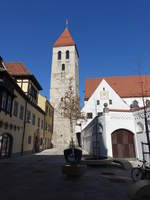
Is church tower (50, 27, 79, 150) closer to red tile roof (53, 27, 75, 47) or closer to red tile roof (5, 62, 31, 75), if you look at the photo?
red tile roof (53, 27, 75, 47)

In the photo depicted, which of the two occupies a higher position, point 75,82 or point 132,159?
point 75,82

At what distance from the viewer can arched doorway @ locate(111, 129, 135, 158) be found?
14.5 meters

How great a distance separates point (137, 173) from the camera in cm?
737

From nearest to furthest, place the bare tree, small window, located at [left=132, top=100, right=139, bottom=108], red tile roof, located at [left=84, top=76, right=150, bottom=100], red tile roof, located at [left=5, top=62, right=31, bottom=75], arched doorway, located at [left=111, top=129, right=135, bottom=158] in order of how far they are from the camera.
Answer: the bare tree
arched doorway, located at [left=111, top=129, right=135, bottom=158]
red tile roof, located at [left=5, top=62, right=31, bottom=75]
small window, located at [left=132, top=100, right=139, bottom=108]
red tile roof, located at [left=84, top=76, right=150, bottom=100]

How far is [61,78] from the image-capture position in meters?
39.8

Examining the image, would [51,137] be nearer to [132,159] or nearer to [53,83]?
[53,83]

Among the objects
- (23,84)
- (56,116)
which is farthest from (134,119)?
(56,116)

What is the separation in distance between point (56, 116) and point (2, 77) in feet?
77.2

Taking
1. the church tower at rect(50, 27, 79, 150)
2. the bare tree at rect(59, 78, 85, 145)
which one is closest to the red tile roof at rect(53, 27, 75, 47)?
the church tower at rect(50, 27, 79, 150)

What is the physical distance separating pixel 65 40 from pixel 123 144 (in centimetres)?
4021

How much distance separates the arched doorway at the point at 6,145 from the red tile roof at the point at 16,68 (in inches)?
403

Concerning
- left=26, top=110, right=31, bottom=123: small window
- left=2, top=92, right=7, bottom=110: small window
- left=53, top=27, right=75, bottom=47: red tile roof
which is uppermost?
left=53, top=27, right=75, bottom=47: red tile roof

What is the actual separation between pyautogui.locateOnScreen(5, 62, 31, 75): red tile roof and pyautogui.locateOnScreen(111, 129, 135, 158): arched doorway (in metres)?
15.7

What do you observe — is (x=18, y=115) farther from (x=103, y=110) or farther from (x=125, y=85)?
(x=125, y=85)
